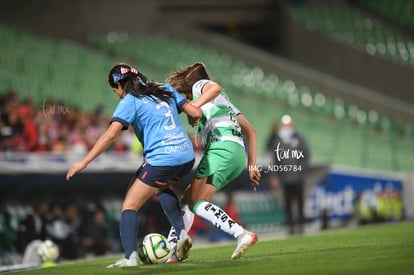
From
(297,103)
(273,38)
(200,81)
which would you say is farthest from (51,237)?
(273,38)

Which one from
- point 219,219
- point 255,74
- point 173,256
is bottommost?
point 173,256

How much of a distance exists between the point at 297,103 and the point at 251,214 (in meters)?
8.39

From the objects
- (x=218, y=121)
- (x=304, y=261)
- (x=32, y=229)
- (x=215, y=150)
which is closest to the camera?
(x=304, y=261)

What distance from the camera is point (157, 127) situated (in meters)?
9.23

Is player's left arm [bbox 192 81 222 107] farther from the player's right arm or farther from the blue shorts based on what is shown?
the blue shorts

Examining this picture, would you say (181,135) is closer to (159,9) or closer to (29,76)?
(29,76)

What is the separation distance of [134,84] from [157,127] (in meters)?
0.48

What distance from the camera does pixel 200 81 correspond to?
31.7 feet

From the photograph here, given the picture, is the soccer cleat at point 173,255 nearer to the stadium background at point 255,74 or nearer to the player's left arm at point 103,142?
the player's left arm at point 103,142

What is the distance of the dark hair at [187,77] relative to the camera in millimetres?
9812

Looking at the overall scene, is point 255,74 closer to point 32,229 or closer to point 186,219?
point 32,229

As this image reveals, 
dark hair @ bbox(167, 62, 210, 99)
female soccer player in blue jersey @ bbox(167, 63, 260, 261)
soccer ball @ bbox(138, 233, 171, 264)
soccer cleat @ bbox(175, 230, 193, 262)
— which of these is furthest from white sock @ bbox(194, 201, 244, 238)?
dark hair @ bbox(167, 62, 210, 99)

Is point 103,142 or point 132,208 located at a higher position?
point 103,142

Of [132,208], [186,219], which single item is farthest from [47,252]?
[132,208]
